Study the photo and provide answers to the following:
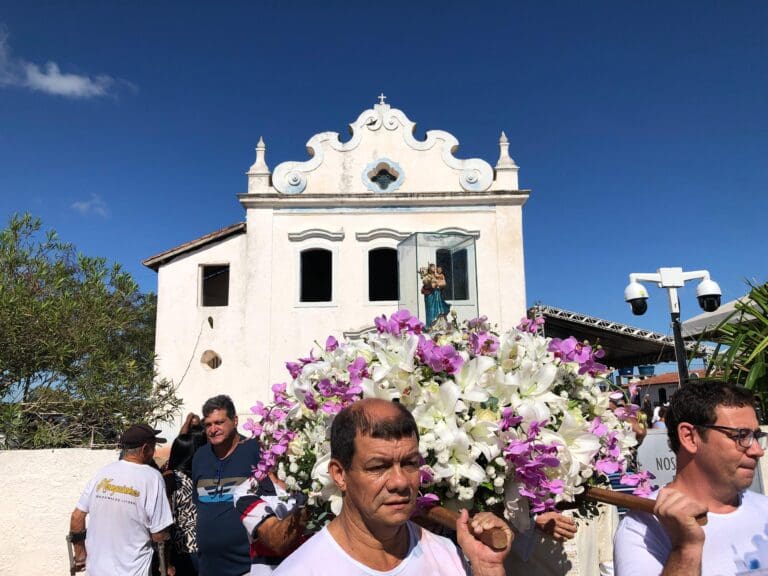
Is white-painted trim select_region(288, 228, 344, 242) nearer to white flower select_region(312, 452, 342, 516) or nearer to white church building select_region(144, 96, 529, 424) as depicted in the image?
white church building select_region(144, 96, 529, 424)

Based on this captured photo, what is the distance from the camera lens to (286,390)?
2.21 metres

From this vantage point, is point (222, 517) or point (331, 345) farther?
point (222, 517)

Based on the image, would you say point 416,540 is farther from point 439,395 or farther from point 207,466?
point 207,466

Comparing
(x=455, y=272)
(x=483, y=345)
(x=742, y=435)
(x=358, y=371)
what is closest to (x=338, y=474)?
(x=358, y=371)

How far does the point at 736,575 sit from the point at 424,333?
113 cm

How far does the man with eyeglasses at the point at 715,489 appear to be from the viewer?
1.69m

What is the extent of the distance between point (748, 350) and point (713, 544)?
3764 millimetres

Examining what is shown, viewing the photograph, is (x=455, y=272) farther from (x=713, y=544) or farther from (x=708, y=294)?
(x=713, y=544)

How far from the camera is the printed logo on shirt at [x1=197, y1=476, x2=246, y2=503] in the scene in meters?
3.40

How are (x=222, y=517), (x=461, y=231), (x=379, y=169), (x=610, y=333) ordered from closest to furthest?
(x=222, y=517), (x=461, y=231), (x=379, y=169), (x=610, y=333)

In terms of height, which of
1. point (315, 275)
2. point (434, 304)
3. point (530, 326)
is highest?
point (315, 275)

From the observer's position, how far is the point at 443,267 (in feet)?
39.0

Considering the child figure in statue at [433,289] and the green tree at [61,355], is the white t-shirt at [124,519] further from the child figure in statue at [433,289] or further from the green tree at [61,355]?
the child figure in statue at [433,289]

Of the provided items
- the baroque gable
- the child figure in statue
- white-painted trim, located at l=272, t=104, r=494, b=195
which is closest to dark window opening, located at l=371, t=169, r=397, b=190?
the baroque gable
